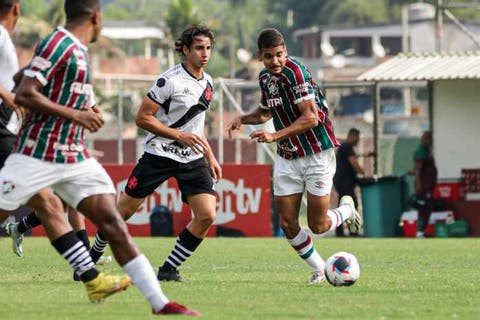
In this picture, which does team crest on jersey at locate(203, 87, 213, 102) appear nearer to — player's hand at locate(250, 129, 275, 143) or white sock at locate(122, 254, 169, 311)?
player's hand at locate(250, 129, 275, 143)

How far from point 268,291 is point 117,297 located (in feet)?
4.88

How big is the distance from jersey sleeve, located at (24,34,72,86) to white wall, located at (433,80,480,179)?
18741 millimetres

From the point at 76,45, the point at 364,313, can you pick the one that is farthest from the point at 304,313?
the point at 76,45

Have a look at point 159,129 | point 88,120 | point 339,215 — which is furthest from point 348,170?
point 88,120

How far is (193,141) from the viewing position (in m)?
12.7

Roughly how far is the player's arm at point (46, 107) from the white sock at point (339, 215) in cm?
443

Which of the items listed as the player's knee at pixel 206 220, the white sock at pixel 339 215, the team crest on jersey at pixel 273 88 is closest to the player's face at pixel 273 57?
the team crest on jersey at pixel 273 88

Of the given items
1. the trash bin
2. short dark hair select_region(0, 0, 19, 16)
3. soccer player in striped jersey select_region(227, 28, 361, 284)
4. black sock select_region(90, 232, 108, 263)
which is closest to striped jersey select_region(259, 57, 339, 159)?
soccer player in striped jersey select_region(227, 28, 361, 284)

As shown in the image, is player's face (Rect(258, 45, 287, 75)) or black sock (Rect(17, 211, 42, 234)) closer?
player's face (Rect(258, 45, 287, 75))

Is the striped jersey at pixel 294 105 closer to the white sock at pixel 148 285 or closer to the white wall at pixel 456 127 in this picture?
the white sock at pixel 148 285

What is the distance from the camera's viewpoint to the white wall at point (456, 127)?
28125 millimetres

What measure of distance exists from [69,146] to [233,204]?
16586mm

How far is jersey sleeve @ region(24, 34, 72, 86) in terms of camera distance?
1015 centimetres

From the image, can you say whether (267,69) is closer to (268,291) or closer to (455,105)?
(268,291)
